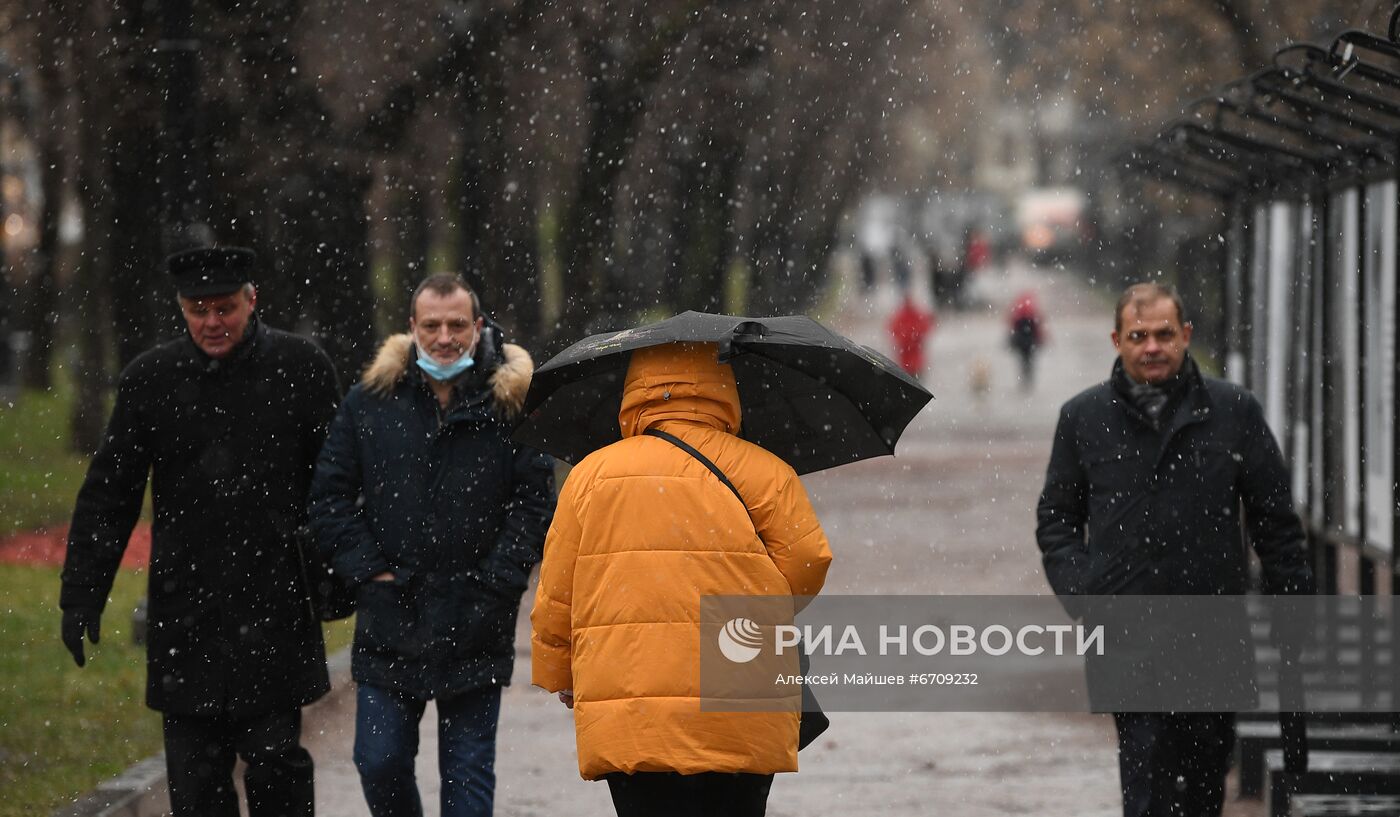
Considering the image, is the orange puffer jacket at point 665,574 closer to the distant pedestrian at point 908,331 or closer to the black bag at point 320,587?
the black bag at point 320,587

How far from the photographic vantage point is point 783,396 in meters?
5.33

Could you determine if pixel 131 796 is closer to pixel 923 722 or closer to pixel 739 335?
pixel 923 722

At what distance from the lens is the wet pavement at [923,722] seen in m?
8.23

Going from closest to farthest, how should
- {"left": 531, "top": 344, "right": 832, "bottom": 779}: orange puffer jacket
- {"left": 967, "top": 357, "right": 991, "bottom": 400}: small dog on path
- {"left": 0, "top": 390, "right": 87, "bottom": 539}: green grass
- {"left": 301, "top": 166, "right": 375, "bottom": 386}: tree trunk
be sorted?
{"left": 531, "top": 344, "right": 832, "bottom": 779}: orange puffer jacket
{"left": 301, "top": 166, "right": 375, "bottom": 386}: tree trunk
{"left": 0, "top": 390, "right": 87, "bottom": 539}: green grass
{"left": 967, "top": 357, "right": 991, "bottom": 400}: small dog on path

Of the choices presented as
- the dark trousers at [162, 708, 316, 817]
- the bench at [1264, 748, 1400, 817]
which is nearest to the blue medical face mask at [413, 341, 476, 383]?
the dark trousers at [162, 708, 316, 817]

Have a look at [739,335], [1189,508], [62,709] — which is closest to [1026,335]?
[62,709]

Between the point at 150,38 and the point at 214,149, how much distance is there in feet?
3.18

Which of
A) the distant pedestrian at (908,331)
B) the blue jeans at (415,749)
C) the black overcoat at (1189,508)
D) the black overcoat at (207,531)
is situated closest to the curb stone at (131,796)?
the black overcoat at (207,531)

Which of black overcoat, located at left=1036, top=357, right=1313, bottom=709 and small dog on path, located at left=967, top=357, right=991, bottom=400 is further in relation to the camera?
small dog on path, located at left=967, top=357, right=991, bottom=400

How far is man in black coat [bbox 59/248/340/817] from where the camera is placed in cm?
630

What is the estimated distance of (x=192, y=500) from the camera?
6352 millimetres

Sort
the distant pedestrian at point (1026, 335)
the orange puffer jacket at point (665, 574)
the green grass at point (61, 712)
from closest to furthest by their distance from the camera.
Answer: the orange puffer jacket at point (665, 574), the green grass at point (61, 712), the distant pedestrian at point (1026, 335)

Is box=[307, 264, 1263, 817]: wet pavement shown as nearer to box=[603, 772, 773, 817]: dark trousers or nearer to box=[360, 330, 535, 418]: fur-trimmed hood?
box=[360, 330, 535, 418]: fur-trimmed hood

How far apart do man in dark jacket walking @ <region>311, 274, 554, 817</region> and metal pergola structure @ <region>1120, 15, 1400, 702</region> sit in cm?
285
